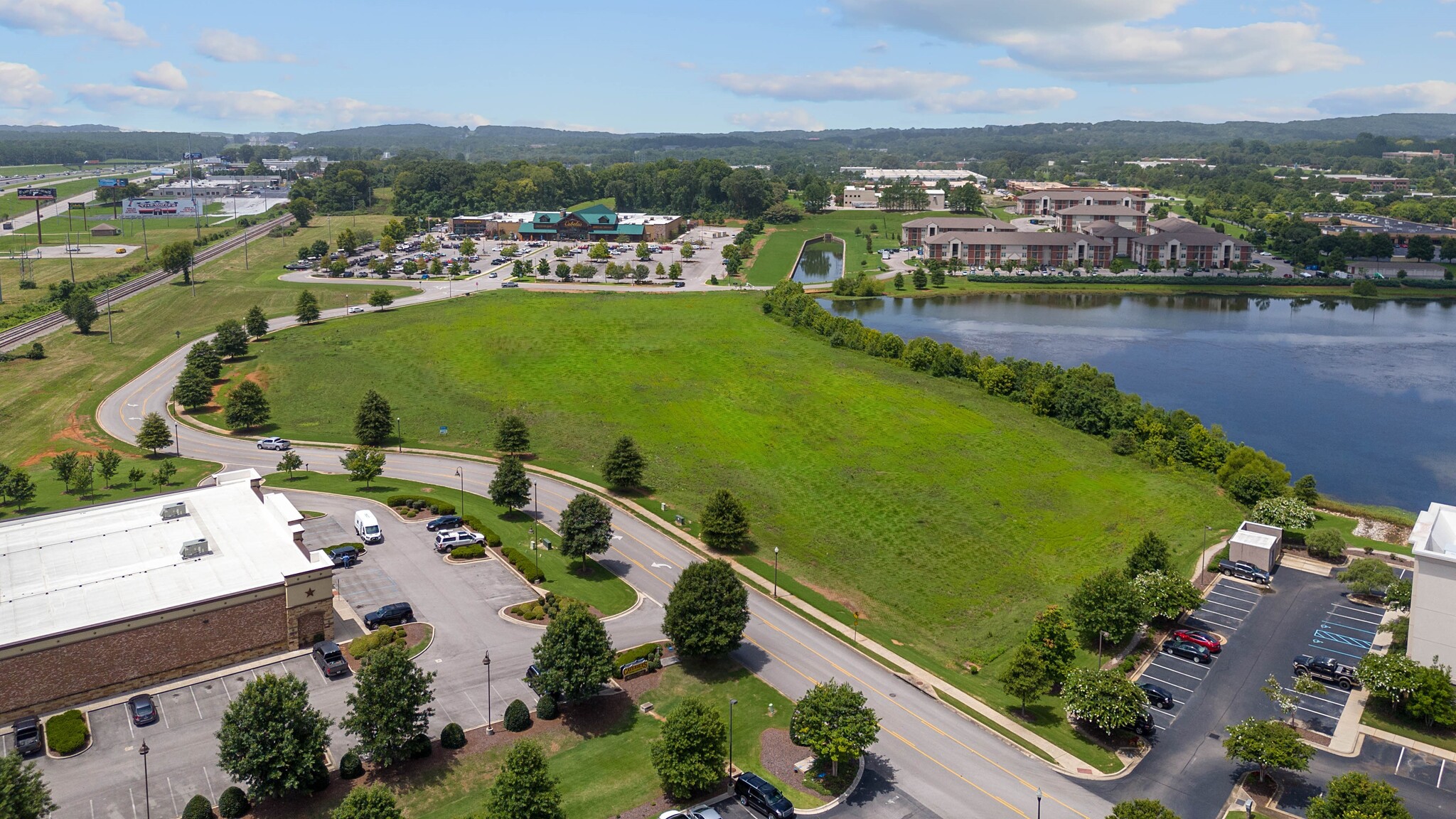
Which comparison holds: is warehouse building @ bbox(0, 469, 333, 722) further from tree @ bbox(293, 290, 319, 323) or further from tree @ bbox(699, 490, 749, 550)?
tree @ bbox(293, 290, 319, 323)

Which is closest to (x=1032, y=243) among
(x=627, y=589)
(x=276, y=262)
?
(x=276, y=262)

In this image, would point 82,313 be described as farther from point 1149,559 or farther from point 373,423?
point 1149,559

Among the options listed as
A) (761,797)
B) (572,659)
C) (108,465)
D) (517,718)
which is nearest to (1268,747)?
(761,797)

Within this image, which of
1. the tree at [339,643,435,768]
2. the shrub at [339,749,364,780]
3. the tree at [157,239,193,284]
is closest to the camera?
the shrub at [339,749,364,780]

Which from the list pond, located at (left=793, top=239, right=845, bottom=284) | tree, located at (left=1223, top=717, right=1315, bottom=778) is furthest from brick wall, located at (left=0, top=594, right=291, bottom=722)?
pond, located at (left=793, top=239, right=845, bottom=284)

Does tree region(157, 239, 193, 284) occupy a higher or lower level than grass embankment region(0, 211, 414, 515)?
higher

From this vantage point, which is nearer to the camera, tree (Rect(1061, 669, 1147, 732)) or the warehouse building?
the warehouse building
